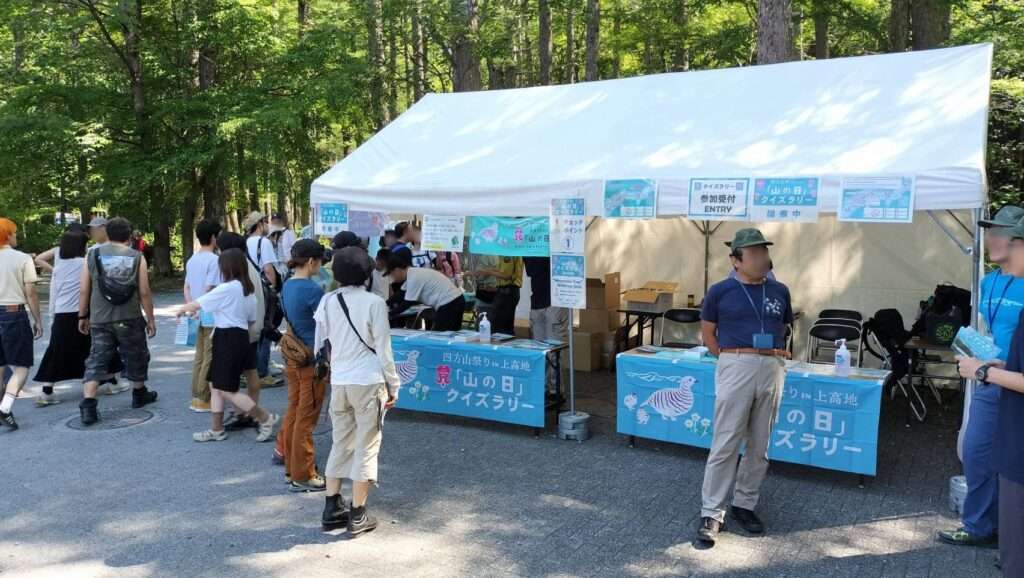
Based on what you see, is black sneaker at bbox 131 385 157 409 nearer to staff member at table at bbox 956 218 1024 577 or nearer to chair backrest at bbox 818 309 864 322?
chair backrest at bbox 818 309 864 322

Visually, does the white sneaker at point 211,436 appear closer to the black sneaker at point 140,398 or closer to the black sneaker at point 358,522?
the black sneaker at point 140,398

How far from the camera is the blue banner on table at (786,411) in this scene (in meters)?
4.91

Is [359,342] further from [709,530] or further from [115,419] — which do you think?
[115,419]

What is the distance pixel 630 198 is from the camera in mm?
5449

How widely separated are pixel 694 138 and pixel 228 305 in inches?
147

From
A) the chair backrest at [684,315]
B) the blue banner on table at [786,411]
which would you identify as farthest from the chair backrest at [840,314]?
the blue banner on table at [786,411]

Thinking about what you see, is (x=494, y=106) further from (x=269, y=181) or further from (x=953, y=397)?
(x=269, y=181)

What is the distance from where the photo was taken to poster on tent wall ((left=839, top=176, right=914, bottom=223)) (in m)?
4.54

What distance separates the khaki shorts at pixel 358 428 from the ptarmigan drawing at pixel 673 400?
7.48 ft

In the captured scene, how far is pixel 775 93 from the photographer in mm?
6055

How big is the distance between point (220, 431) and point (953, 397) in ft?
21.9

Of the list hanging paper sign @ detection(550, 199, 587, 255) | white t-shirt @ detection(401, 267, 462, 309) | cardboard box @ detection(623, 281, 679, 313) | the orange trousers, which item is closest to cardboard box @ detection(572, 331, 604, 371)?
cardboard box @ detection(623, 281, 679, 313)

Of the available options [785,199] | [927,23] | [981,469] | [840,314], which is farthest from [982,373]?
[927,23]

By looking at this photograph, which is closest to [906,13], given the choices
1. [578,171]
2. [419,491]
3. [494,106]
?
[494,106]
